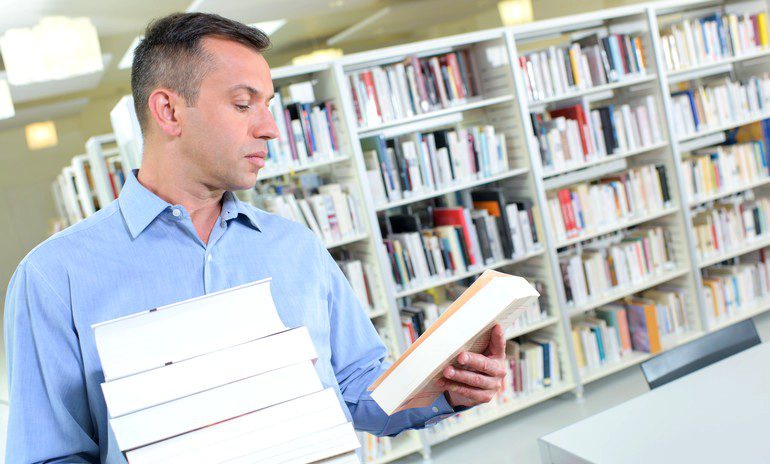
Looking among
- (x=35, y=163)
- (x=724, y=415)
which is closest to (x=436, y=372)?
(x=724, y=415)

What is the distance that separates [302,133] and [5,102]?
2.02 metres

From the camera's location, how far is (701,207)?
485cm

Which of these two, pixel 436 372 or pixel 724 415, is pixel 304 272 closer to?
pixel 436 372

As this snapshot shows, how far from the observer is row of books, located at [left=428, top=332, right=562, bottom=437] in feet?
13.2

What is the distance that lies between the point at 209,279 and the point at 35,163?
3.50m

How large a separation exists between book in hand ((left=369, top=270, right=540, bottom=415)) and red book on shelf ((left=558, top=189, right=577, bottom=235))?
125 inches

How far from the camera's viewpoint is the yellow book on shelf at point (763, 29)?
482 cm

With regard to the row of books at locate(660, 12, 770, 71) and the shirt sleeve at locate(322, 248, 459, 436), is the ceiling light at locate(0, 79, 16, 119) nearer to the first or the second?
the shirt sleeve at locate(322, 248, 459, 436)

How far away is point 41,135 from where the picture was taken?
4195mm

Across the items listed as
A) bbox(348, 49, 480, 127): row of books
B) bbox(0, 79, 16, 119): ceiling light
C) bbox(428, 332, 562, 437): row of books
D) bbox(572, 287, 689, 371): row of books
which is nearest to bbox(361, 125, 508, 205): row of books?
bbox(348, 49, 480, 127): row of books

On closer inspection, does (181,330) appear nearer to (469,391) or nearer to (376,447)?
(469,391)

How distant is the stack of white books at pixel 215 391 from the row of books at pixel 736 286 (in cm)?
434

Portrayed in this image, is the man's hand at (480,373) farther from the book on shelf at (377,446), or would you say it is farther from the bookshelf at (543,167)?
the book on shelf at (377,446)

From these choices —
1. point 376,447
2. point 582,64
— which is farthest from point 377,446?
point 582,64
